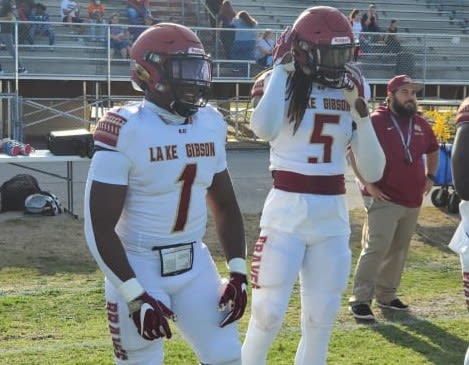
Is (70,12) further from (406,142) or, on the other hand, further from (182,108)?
(182,108)

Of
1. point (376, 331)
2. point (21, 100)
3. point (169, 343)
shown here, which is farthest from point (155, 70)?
point (21, 100)

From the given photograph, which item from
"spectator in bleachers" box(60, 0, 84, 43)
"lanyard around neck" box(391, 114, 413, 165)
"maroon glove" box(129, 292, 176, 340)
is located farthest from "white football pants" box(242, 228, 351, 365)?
"spectator in bleachers" box(60, 0, 84, 43)

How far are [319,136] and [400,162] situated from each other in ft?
7.20

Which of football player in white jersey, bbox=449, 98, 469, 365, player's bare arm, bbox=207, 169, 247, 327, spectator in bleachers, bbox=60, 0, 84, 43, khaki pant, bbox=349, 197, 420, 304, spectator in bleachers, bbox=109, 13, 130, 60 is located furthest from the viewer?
spectator in bleachers, bbox=60, 0, 84, 43

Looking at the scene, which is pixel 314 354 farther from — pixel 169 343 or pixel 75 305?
pixel 75 305

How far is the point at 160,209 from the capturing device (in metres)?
3.15

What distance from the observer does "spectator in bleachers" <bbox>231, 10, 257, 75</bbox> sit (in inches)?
595

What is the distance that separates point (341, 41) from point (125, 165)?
1.26 meters

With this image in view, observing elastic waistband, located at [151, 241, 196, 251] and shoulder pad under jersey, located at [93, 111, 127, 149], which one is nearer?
shoulder pad under jersey, located at [93, 111, 127, 149]

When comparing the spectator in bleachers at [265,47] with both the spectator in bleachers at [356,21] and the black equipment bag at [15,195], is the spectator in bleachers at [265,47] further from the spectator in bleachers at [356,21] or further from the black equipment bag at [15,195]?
the black equipment bag at [15,195]

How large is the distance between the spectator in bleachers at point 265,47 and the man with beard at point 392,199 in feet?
29.3

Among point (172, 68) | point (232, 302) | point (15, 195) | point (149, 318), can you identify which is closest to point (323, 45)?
point (172, 68)

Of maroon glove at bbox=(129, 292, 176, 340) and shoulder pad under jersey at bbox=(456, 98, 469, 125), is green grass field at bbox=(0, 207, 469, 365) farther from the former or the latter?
maroon glove at bbox=(129, 292, 176, 340)

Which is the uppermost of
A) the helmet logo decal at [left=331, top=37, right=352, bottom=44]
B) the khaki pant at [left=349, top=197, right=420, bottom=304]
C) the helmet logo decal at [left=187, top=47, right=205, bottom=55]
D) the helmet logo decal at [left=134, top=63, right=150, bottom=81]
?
the helmet logo decal at [left=331, top=37, right=352, bottom=44]
